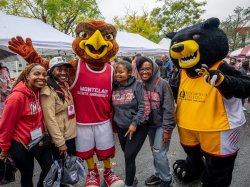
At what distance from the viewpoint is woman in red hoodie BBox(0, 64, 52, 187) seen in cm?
240

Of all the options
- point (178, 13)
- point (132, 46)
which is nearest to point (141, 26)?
point (178, 13)

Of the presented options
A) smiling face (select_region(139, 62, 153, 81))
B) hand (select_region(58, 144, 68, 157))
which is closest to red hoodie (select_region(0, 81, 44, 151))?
hand (select_region(58, 144, 68, 157))

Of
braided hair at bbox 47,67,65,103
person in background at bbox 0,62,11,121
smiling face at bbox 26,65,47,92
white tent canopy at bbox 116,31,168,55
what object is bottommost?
person in background at bbox 0,62,11,121

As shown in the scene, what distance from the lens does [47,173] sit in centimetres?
271

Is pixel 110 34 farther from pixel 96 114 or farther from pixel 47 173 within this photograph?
pixel 47 173

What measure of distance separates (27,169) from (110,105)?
1213 mm

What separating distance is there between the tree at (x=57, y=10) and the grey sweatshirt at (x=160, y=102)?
802 inches

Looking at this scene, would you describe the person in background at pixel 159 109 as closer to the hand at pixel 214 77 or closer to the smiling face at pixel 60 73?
the hand at pixel 214 77

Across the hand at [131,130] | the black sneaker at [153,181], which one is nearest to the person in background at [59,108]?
the hand at [131,130]

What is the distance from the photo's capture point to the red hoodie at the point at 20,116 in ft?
7.83

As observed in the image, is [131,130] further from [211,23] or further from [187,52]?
[211,23]

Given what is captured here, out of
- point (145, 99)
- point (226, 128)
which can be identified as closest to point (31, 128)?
point (145, 99)

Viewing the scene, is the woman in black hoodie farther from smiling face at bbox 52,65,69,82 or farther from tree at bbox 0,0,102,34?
tree at bbox 0,0,102,34

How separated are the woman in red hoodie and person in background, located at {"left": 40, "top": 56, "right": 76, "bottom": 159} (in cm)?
9
